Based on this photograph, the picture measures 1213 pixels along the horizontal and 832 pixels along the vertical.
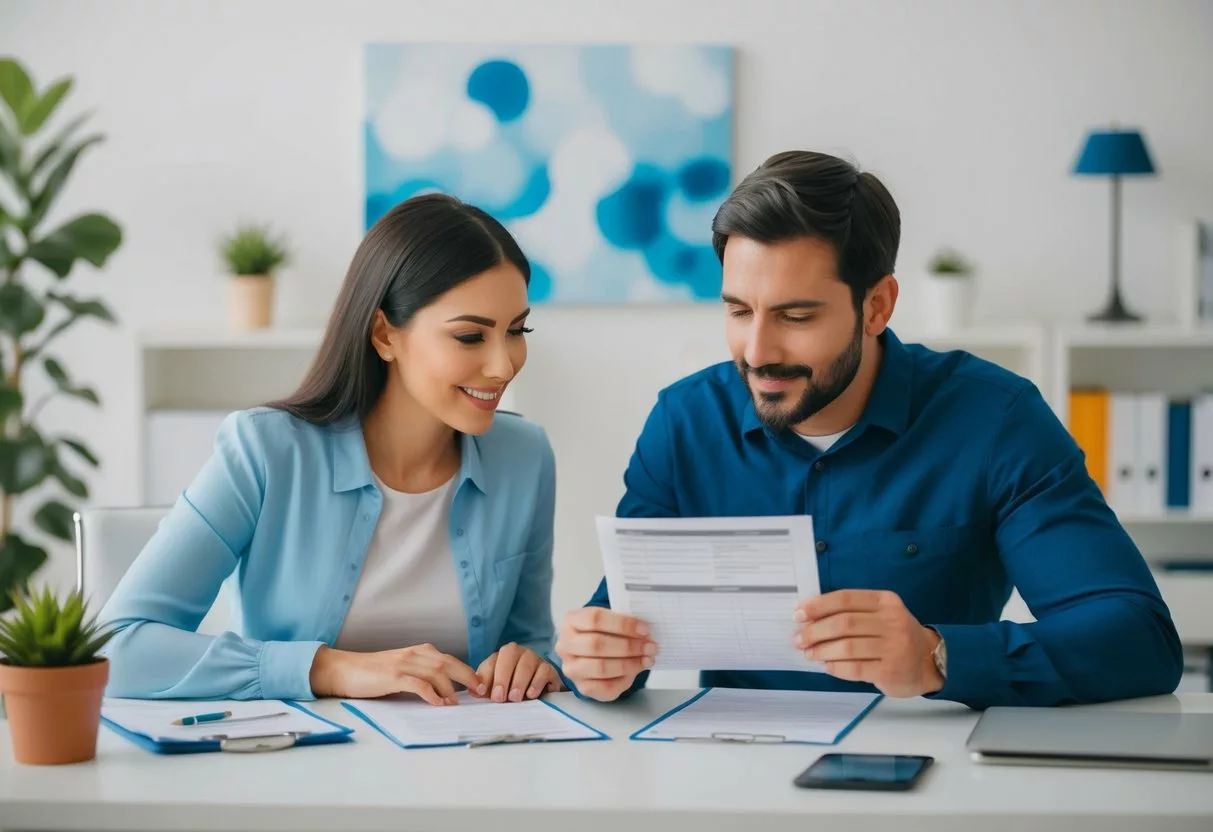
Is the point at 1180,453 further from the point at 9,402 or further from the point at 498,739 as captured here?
the point at 9,402

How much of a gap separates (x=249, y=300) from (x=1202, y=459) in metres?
2.73

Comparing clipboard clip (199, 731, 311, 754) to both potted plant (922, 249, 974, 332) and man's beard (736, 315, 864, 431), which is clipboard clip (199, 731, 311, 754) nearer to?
man's beard (736, 315, 864, 431)

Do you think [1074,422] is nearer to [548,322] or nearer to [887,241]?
[548,322]

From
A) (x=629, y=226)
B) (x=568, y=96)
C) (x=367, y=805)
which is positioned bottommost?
(x=367, y=805)

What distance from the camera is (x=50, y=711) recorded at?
1437mm

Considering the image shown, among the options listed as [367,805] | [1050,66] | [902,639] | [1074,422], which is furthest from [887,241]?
[1050,66]

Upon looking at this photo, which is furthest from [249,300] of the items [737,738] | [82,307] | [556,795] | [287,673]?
[556,795]

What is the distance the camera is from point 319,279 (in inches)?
168

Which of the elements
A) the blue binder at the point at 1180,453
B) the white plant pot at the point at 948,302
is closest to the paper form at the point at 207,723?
the white plant pot at the point at 948,302

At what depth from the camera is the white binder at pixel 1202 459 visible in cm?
398

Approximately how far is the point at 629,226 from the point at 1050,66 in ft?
4.39

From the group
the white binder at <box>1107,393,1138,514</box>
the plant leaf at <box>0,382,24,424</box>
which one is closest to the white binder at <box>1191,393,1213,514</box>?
the white binder at <box>1107,393,1138,514</box>

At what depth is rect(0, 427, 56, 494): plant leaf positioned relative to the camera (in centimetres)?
378

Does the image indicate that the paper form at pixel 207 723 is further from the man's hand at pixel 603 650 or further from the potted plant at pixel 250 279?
the potted plant at pixel 250 279
